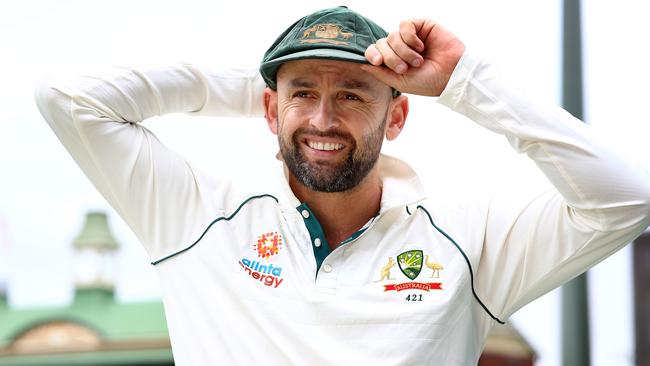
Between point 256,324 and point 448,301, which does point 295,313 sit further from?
point 448,301

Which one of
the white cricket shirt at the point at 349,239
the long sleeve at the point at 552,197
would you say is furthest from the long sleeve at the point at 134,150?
the long sleeve at the point at 552,197

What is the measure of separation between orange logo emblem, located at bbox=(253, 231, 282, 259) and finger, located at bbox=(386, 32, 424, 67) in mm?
713

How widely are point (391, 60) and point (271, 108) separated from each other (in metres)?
0.61

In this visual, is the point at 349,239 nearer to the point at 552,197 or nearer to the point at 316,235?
the point at 316,235

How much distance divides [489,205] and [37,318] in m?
9.48

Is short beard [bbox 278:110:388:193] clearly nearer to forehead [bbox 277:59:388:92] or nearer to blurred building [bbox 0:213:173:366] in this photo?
forehead [bbox 277:59:388:92]

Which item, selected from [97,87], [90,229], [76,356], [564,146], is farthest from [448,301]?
[76,356]

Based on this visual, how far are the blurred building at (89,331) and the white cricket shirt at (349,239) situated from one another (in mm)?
8332

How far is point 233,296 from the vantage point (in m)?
3.37

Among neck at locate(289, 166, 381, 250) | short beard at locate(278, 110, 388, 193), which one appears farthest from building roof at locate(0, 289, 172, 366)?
short beard at locate(278, 110, 388, 193)

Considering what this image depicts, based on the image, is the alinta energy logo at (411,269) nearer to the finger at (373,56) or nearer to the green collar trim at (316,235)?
the green collar trim at (316,235)

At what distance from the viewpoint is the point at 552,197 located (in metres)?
3.31

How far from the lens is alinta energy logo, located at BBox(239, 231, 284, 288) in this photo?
3.38 metres

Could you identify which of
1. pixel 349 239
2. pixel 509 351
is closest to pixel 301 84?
pixel 349 239
